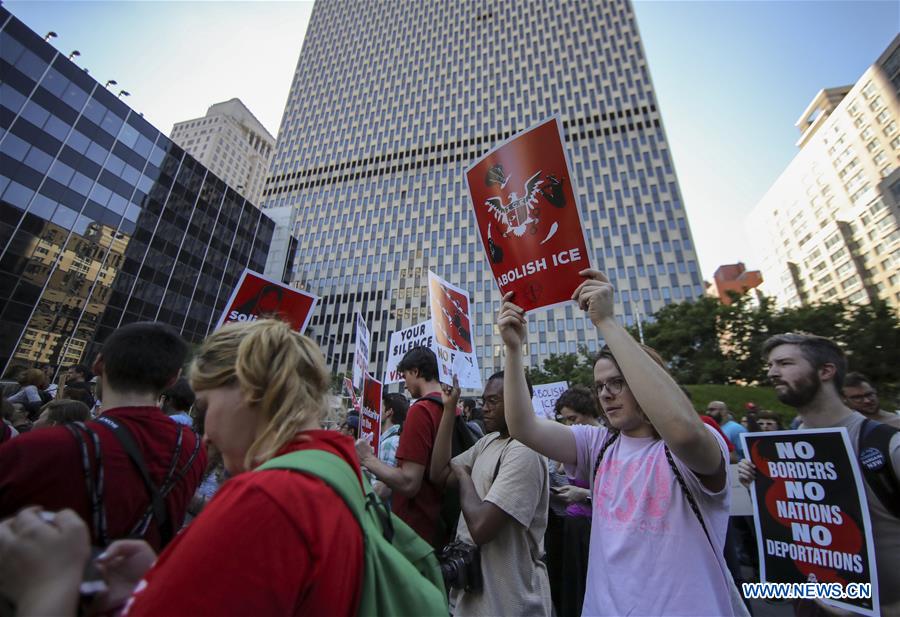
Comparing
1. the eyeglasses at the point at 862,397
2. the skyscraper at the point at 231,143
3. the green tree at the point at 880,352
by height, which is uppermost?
the skyscraper at the point at 231,143

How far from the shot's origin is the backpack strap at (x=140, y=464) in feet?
5.64

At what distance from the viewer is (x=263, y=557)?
80 cm

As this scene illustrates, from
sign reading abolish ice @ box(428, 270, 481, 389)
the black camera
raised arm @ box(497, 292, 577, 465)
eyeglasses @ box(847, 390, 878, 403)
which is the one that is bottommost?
the black camera

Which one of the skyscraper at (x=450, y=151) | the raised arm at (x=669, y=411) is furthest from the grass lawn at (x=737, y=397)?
the skyscraper at (x=450, y=151)

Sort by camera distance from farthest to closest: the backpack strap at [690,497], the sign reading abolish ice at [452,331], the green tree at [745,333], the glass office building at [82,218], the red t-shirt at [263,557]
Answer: the glass office building at [82,218] → the green tree at [745,333] → the sign reading abolish ice at [452,331] → the backpack strap at [690,497] → the red t-shirt at [263,557]

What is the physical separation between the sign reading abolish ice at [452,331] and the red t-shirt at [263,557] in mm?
3462

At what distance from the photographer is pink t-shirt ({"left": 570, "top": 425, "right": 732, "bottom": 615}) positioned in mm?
1563

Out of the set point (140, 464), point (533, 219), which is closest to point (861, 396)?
point (533, 219)

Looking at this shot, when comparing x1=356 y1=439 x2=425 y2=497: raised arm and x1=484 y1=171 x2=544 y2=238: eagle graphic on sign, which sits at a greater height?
x1=484 y1=171 x2=544 y2=238: eagle graphic on sign

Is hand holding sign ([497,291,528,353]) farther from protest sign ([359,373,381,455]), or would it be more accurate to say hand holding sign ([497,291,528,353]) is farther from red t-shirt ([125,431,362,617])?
protest sign ([359,373,381,455])

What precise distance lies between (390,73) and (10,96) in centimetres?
6764

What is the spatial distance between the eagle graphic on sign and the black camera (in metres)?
1.88

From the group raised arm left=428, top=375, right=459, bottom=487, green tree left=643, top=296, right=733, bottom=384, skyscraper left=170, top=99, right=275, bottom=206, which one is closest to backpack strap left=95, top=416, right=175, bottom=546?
raised arm left=428, top=375, right=459, bottom=487

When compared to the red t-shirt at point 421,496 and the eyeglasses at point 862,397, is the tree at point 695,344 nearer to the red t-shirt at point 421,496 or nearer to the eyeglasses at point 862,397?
the eyeglasses at point 862,397
